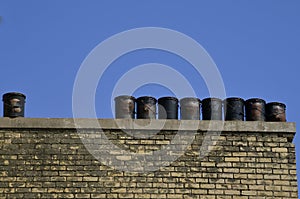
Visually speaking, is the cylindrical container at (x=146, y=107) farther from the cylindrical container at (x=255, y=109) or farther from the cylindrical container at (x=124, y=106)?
the cylindrical container at (x=255, y=109)

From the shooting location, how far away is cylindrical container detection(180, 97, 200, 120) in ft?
46.9

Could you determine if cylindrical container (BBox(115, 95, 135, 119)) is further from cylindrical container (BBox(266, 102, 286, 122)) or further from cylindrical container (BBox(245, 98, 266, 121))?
cylindrical container (BBox(266, 102, 286, 122))

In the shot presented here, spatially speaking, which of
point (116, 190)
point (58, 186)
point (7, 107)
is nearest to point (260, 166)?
point (116, 190)

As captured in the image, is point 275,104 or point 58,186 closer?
point 58,186

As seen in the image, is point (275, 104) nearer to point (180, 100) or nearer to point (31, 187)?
point (180, 100)

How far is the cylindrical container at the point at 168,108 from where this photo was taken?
1428cm

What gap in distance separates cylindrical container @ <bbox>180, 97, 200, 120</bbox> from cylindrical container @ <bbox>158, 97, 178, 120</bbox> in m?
0.11

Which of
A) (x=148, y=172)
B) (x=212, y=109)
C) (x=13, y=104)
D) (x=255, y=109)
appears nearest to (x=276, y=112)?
(x=255, y=109)

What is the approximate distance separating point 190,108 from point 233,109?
2.49 ft

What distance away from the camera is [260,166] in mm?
13773

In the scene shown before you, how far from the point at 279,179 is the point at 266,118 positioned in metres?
1.29

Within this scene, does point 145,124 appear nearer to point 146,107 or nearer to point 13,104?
point 146,107

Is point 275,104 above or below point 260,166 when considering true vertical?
above

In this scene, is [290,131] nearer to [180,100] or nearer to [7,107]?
[180,100]
